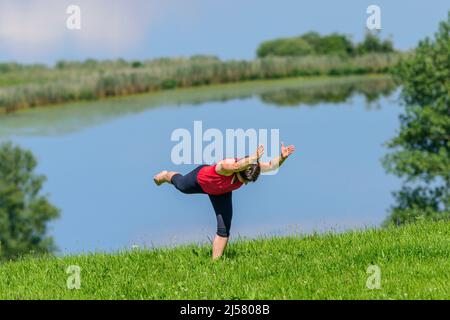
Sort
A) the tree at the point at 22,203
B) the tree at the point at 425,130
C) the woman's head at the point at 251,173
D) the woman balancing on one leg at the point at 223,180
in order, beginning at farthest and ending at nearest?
the tree at the point at 22,203, the tree at the point at 425,130, the woman's head at the point at 251,173, the woman balancing on one leg at the point at 223,180

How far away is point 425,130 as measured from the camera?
142 feet

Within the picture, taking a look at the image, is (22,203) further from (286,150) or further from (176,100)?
(286,150)

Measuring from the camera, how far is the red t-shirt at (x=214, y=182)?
456 inches

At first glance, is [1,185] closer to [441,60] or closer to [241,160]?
[441,60]

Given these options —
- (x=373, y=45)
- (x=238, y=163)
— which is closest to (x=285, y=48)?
(x=373, y=45)

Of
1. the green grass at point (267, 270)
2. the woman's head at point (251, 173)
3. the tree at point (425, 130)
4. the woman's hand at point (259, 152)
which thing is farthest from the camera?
the tree at point (425, 130)

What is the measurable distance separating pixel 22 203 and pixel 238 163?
165 ft

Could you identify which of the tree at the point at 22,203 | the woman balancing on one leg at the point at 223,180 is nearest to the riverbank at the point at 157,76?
the tree at the point at 22,203

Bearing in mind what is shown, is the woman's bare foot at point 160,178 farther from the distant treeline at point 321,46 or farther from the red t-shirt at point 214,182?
the distant treeline at point 321,46

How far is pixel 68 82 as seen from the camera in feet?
209

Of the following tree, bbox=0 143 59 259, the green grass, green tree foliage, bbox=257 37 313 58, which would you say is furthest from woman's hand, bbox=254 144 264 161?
green tree foliage, bbox=257 37 313 58

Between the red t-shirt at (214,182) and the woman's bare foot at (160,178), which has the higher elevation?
the woman's bare foot at (160,178)

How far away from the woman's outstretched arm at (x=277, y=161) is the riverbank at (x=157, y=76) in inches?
1821

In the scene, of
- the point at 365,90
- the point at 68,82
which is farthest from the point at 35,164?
the point at 365,90
